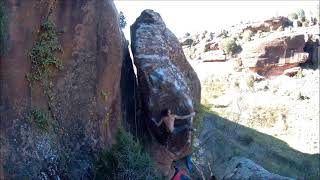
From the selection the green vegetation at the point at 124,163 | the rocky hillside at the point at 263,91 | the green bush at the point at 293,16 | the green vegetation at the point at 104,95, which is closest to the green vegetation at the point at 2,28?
the green vegetation at the point at 104,95

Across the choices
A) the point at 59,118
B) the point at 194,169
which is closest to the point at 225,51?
the point at 194,169

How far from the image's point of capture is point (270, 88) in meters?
39.1

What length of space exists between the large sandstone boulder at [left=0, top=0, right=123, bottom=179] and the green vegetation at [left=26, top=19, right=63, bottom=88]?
10cm

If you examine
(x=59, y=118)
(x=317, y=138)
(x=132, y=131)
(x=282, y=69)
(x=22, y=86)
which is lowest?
(x=317, y=138)

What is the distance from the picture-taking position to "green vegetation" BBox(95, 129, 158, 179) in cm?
1000

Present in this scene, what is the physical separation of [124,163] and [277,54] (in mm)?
31692

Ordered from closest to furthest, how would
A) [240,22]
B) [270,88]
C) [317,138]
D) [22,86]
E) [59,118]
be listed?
[22,86]
[59,118]
[317,138]
[270,88]
[240,22]

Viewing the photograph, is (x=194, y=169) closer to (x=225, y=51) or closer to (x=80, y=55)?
(x=80, y=55)

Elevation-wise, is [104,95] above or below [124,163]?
above

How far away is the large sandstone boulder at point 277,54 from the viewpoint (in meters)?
39.8

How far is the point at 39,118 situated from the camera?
365 inches

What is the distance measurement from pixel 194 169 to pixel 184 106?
13.0ft

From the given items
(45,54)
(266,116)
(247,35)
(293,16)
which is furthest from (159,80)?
(293,16)

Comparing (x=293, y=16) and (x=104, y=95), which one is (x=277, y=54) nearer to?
(x=293, y=16)
